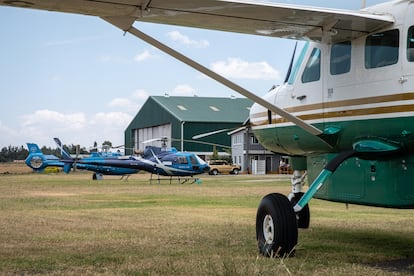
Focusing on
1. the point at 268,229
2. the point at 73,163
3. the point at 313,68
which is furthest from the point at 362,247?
the point at 73,163

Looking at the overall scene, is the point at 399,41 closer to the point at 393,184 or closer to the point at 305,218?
the point at 393,184

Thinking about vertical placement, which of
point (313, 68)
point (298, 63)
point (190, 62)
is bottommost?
point (190, 62)

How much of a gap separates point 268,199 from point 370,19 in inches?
96.6

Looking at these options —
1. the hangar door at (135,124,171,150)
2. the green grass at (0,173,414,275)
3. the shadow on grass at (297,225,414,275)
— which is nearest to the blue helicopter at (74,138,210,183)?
the green grass at (0,173,414,275)

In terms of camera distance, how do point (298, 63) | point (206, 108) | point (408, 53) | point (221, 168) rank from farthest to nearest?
point (206, 108) → point (221, 168) → point (298, 63) → point (408, 53)

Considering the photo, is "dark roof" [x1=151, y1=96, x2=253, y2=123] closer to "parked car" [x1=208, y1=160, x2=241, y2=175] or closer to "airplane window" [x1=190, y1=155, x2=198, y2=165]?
"parked car" [x1=208, y1=160, x2=241, y2=175]

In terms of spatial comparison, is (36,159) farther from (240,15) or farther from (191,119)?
(240,15)

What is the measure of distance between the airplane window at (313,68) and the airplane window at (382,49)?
3.03 feet

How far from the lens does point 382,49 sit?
6680mm

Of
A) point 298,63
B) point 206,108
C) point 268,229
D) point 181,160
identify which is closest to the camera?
point 268,229

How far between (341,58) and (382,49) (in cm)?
68

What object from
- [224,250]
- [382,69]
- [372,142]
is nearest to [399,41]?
[382,69]

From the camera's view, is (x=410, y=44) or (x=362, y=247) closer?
(x=410, y=44)

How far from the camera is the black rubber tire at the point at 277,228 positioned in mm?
6730
